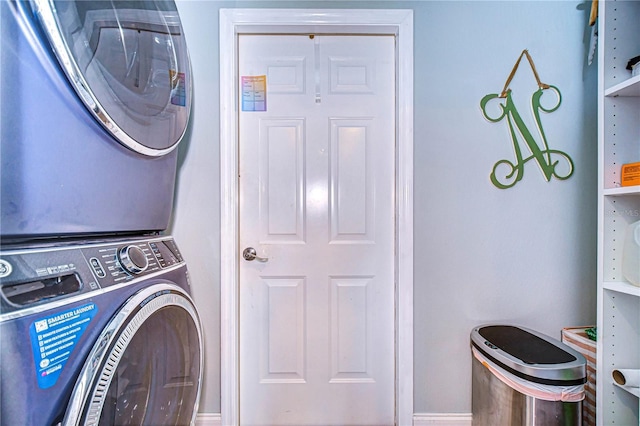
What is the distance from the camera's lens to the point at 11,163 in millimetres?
610

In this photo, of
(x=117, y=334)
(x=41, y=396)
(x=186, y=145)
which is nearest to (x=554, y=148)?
(x=186, y=145)

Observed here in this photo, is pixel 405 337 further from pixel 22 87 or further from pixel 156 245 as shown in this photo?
pixel 22 87

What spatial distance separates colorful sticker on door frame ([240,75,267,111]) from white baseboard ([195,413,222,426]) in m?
1.45

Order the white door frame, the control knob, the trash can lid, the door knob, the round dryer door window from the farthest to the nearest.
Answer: the door knob < the white door frame < the trash can lid < the control knob < the round dryer door window

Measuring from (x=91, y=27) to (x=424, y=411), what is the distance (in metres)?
1.86

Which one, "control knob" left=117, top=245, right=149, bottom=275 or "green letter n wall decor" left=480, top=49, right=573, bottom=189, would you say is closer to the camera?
"control knob" left=117, top=245, right=149, bottom=275

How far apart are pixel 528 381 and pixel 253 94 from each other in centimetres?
165

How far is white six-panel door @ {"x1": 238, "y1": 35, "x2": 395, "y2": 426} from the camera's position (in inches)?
61.3

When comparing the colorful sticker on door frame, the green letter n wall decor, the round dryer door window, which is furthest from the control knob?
the green letter n wall decor

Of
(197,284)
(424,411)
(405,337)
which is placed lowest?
(424,411)

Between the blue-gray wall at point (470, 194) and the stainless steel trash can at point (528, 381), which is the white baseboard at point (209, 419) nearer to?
the blue-gray wall at point (470, 194)

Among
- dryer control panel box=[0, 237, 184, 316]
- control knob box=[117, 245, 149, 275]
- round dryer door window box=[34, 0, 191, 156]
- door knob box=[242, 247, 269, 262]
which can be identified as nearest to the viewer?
dryer control panel box=[0, 237, 184, 316]

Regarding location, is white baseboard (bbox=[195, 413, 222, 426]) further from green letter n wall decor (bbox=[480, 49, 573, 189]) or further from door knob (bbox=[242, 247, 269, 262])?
green letter n wall decor (bbox=[480, 49, 573, 189])

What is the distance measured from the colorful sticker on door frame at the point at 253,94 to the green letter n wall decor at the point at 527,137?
1033 mm
